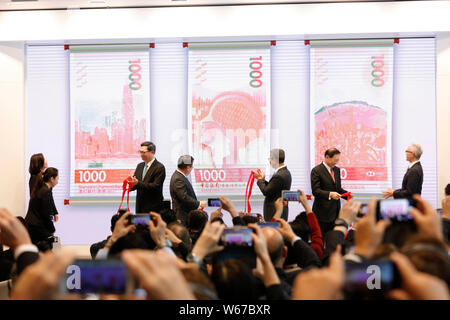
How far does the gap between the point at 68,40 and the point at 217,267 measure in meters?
6.21

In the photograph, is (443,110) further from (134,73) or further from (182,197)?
(134,73)

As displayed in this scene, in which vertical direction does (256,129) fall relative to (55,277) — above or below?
above

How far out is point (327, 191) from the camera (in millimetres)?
5777

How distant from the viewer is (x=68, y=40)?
6992 millimetres

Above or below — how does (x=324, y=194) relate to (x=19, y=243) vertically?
below

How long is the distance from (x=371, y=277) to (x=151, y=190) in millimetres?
4580

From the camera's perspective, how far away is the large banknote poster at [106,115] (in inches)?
280

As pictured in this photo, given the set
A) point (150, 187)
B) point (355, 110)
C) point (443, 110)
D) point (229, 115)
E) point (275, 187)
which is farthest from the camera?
point (229, 115)

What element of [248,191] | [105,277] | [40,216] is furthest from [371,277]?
[248,191]

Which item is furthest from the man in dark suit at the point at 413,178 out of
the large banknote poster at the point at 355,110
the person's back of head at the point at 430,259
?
the person's back of head at the point at 430,259

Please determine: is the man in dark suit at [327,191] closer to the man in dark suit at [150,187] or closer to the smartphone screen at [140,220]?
the man in dark suit at [150,187]

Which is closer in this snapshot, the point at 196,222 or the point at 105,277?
the point at 105,277
